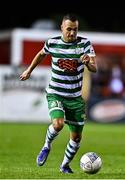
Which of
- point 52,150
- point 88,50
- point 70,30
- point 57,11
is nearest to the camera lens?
point 70,30

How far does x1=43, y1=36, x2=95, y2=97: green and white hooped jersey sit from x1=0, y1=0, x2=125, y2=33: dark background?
34.7m

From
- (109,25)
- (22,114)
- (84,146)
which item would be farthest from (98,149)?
(109,25)

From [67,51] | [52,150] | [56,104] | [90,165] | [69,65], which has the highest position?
[67,51]

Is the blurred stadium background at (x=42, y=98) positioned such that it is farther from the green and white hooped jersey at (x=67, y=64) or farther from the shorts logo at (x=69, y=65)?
the shorts logo at (x=69, y=65)

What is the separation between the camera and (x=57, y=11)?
4947cm

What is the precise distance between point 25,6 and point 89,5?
3925 mm

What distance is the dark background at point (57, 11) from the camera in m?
48.5

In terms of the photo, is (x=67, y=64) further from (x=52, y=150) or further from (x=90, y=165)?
(x=52, y=150)

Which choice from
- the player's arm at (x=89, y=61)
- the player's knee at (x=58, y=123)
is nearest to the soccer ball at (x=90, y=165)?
the player's knee at (x=58, y=123)

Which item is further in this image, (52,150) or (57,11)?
(57,11)

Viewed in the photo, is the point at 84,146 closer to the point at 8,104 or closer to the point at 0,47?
the point at 8,104

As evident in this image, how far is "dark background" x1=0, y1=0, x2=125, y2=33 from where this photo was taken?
48469 millimetres

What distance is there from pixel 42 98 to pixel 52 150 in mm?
10333

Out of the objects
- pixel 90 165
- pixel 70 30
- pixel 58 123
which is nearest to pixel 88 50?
pixel 70 30
